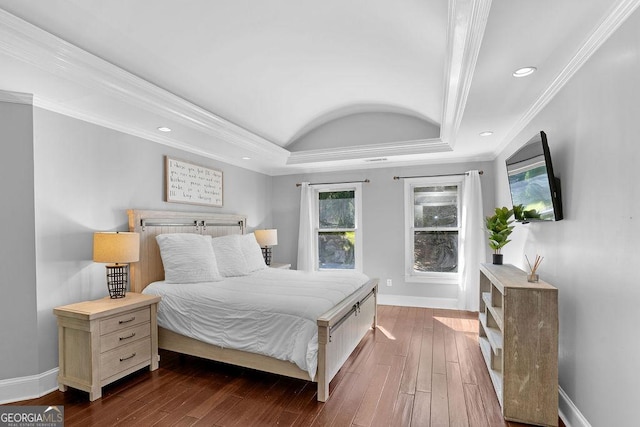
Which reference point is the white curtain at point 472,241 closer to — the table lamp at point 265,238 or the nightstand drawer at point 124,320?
the table lamp at point 265,238

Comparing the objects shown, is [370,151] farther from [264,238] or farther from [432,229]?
[264,238]

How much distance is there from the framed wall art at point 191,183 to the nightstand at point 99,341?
1.40 m

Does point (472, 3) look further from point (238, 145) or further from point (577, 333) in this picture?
point (238, 145)

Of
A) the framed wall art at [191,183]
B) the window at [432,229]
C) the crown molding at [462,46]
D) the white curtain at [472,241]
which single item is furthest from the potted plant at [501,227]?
the framed wall art at [191,183]

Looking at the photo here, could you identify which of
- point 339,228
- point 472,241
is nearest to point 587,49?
point 472,241

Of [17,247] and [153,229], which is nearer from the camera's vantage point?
[17,247]

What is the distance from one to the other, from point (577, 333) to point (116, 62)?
3709mm

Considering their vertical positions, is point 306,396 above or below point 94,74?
below

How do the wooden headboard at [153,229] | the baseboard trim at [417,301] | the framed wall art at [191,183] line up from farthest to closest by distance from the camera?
the baseboard trim at [417,301] → the framed wall art at [191,183] → the wooden headboard at [153,229]

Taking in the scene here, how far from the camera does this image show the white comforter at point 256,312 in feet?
8.18

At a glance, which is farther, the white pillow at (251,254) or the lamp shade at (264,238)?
the lamp shade at (264,238)

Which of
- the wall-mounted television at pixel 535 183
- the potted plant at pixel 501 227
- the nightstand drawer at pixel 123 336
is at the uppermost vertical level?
the wall-mounted television at pixel 535 183

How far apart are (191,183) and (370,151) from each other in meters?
2.39

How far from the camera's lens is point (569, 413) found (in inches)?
83.6
